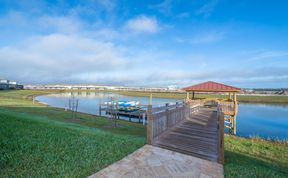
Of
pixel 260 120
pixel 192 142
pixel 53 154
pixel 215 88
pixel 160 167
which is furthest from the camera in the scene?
pixel 260 120

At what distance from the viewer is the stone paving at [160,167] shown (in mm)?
3172

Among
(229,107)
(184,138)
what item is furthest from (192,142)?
(229,107)

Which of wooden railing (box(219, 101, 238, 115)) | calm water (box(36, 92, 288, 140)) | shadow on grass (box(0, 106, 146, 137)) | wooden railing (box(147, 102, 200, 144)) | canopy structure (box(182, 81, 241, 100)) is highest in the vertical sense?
canopy structure (box(182, 81, 241, 100))

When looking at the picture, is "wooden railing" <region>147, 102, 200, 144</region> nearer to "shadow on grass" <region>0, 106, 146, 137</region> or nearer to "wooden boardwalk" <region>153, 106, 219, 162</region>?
"wooden boardwalk" <region>153, 106, 219, 162</region>

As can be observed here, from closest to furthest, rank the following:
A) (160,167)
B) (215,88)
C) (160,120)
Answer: (160,167) → (160,120) → (215,88)

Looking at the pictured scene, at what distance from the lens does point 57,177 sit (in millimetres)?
2949

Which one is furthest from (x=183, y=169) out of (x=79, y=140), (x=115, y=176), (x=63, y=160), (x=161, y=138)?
(x=79, y=140)

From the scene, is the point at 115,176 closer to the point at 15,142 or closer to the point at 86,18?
the point at 15,142

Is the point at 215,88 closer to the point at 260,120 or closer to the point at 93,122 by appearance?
the point at 93,122

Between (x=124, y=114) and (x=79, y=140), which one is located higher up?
(x=79, y=140)

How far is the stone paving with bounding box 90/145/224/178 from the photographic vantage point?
3.17 m

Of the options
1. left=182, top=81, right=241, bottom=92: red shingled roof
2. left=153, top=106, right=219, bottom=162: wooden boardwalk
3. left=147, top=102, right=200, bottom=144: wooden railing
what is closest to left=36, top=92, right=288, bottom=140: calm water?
left=147, top=102, right=200, bottom=144: wooden railing

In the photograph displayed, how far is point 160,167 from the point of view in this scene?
138 inches

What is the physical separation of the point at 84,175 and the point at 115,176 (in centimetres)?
62
